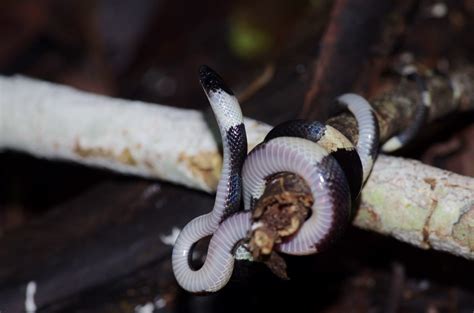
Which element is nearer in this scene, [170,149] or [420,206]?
[420,206]

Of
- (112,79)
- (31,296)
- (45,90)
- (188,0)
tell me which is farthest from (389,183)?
(188,0)

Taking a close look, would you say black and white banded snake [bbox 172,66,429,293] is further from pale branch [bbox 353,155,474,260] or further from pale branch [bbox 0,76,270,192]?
pale branch [bbox 0,76,270,192]

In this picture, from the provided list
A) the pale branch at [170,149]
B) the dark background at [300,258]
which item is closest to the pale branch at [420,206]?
the pale branch at [170,149]

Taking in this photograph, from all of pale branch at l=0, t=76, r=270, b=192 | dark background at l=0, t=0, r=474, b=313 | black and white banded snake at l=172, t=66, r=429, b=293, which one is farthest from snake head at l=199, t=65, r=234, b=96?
dark background at l=0, t=0, r=474, b=313

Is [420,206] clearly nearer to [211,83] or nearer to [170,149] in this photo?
[211,83]

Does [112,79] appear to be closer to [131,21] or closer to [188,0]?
[131,21]

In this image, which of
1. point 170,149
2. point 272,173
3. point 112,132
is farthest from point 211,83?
point 112,132
